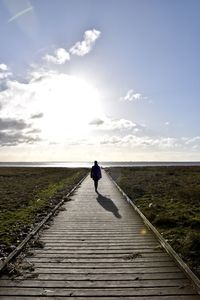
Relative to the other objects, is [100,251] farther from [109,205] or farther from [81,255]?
[109,205]

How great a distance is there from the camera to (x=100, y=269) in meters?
7.67

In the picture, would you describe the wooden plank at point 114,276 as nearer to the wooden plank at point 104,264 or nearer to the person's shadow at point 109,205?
the wooden plank at point 104,264

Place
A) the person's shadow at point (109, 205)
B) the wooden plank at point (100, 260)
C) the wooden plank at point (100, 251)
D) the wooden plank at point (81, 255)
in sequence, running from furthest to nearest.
→ 1. the person's shadow at point (109, 205)
2. the wooden plank at point (100, 251)
3. the wooden plank at point (81, 255)
4. the wooden plank at point (100, 260)

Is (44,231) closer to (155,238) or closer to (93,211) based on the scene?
(155,238)

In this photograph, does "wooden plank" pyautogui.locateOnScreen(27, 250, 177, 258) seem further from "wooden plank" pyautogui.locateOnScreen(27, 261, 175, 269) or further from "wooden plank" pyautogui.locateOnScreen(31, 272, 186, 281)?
"wooden plank" pyautogui.locateOnScreen(31, 272, 186, 281)

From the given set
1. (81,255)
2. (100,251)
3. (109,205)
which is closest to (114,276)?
(81,255)

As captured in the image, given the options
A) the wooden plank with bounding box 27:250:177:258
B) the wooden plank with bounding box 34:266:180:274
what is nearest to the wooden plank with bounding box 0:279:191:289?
the wooden plank with bounding box 34:266:180:274

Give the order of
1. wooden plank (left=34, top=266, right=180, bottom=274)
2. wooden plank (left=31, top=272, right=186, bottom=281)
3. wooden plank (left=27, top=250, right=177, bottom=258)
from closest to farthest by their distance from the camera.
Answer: wooden plank (left=31, top=272, right=186, bottom=281) → wooden plank (left=34, top=266, right=180, bottom=274) → wooden plank (left=27, top=250, right=177, bottom=258)

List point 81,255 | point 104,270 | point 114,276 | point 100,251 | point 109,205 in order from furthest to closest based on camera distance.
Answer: point 109,205
point 100,251
point 81,255
point 104,270
point 114,276

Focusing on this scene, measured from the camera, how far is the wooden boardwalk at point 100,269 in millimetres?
6312

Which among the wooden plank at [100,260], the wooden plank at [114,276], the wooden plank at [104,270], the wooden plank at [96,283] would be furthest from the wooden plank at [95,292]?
the wooden plank at [100,260]

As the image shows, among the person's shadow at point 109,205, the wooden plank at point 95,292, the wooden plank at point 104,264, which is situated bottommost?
the wooden plank at point 95,292

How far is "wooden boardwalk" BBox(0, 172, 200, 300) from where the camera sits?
631 centimetres

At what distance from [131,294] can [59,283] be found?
135 cm
